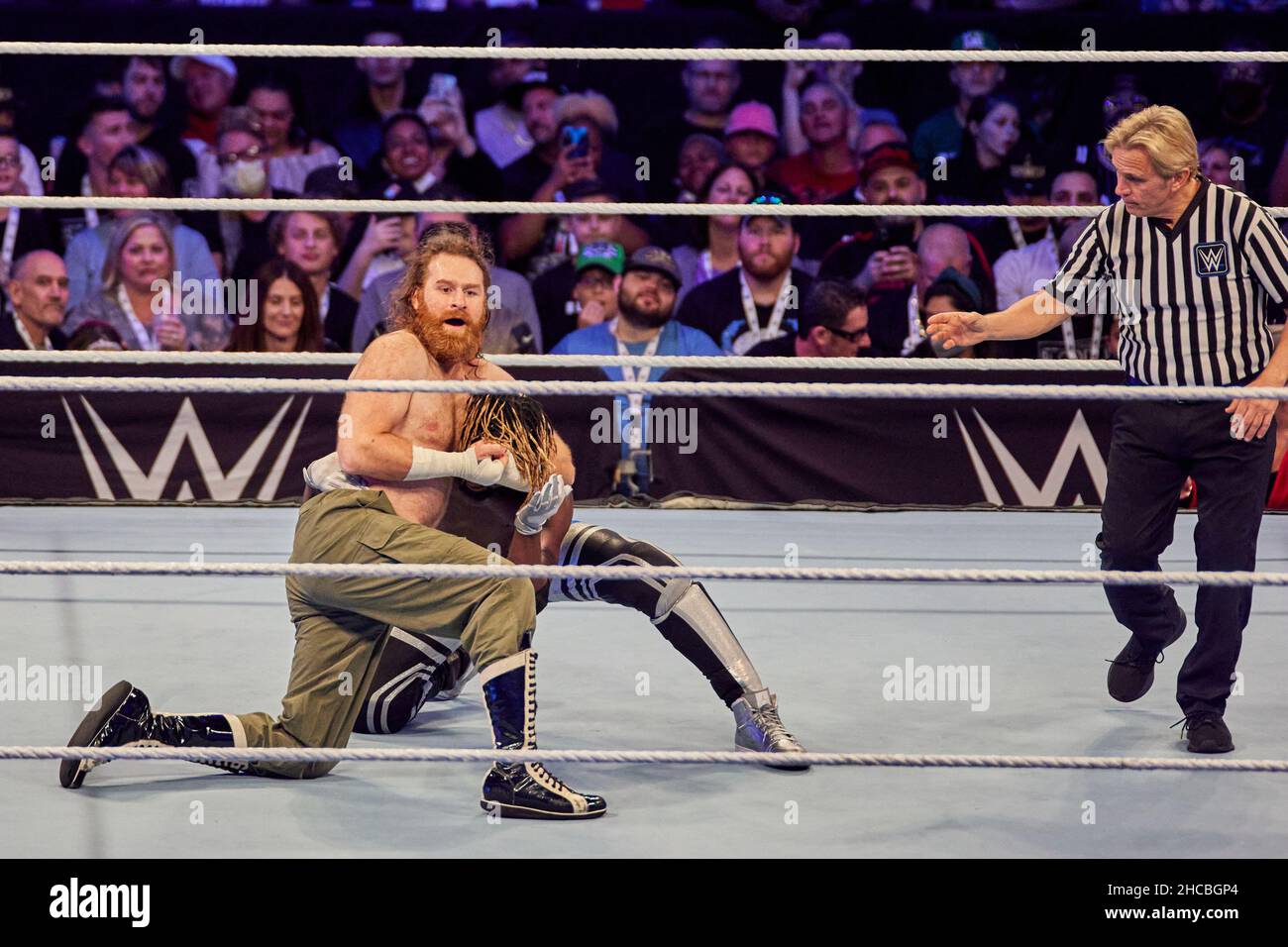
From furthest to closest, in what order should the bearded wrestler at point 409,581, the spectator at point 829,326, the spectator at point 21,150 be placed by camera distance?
1. the spectator at point 21,150
2. the spectator at point 829,326
3. the bearded wrestler at point 409,581

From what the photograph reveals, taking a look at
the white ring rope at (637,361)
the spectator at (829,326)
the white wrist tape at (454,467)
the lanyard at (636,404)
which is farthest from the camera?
the spectator at (829,326)

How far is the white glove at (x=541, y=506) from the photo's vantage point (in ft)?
7.98

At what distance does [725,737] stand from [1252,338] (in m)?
1.18

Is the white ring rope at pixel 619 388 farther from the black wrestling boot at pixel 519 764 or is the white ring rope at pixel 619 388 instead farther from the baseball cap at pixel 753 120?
the baseball cap at pixel 753 120

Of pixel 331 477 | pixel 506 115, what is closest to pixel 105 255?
pixel 506 115

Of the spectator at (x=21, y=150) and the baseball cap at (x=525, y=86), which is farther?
the baseball cap at (x=525, y=86)

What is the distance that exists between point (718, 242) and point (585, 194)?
0.59 meters

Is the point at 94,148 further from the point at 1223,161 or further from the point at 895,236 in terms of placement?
the point at 1223,161

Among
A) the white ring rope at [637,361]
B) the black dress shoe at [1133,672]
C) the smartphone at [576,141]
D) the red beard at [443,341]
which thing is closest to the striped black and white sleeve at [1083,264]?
the white ring rope at [637,361]

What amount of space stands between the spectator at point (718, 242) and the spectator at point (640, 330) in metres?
0.16

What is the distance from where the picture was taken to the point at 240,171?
19.6 ft

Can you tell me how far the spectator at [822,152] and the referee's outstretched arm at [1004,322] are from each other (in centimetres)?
337

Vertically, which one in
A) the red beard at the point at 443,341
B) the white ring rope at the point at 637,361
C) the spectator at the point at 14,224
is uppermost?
the spectator at the point at 14,224

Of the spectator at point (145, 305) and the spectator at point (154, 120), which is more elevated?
the spectator at point (154, 120)
